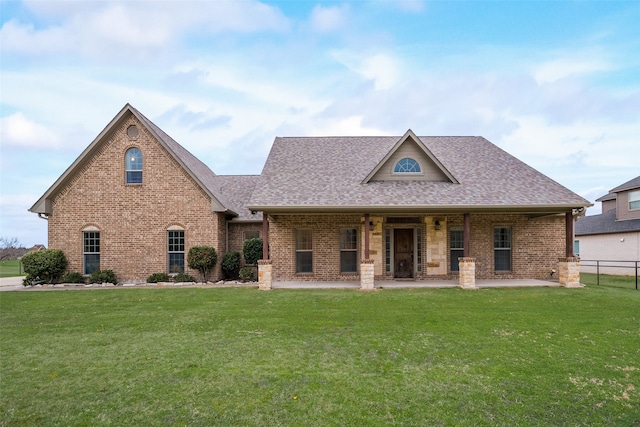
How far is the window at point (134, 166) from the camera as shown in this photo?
55.0 feet

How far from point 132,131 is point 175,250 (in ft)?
18.8

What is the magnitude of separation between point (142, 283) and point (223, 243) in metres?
3.81

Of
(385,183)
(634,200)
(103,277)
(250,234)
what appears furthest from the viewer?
(634,200)

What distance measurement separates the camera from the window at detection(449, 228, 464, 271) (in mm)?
16031

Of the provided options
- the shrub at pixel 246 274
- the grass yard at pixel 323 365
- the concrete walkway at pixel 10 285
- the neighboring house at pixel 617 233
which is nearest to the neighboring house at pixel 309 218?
the shrub at pixel 246 274

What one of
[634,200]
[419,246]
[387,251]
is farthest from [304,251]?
[634,200]

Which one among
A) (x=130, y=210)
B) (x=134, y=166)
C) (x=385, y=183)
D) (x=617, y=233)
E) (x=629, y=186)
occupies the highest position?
(x=134, y=166)

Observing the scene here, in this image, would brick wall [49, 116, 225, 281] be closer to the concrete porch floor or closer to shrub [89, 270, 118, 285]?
shrub [89, 270, 118, 285]

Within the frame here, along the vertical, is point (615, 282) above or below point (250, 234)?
below

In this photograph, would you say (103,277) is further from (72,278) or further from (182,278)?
(182,278)

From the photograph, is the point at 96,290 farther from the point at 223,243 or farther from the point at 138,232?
the point at 223,243

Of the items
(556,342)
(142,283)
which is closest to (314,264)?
(142,283)

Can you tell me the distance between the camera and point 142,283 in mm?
16078

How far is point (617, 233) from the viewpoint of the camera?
2302 cm
